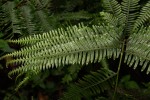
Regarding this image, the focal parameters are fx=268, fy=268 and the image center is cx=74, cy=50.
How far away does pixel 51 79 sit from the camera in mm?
3355

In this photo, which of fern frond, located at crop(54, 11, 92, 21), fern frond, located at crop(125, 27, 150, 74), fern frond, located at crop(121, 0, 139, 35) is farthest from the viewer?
fern frond, located at crop(54, 11, 92, 21)

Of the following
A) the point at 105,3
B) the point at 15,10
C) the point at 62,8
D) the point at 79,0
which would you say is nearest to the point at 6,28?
the point at 15,10

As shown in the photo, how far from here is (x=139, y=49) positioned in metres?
1.86

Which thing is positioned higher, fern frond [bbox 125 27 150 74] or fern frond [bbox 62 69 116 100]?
fern frond [bbox 125 27 150 74]

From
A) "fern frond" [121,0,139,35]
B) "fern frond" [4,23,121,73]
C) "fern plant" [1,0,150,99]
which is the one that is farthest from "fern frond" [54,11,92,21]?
"fern frond" [4,23,121,73]

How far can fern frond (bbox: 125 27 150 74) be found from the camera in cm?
179

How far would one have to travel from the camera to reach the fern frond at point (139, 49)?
179 centimetres

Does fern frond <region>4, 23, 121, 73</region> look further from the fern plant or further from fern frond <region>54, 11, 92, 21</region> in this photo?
fern frond <region>54, 11, 92, 21</region>

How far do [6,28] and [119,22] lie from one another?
1.39 m

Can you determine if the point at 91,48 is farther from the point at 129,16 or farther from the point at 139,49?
the point at 129,16

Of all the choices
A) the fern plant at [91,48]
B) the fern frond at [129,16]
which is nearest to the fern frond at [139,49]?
the fern plant at [91,48]

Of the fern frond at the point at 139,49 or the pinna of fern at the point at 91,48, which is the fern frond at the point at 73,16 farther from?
the fern frond at the point at 139,49

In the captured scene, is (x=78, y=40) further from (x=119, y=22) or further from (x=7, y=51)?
(x=7, y=51)

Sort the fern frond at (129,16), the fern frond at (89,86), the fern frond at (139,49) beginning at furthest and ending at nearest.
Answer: the fern frond at (129,16), the fern frond at (89,86), the fern frond at (139,49)
